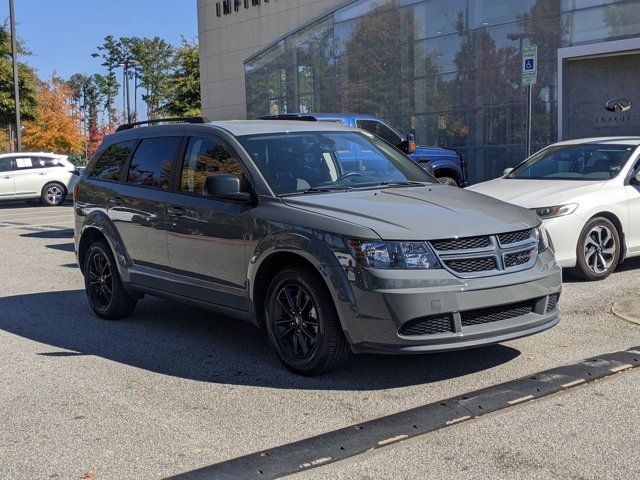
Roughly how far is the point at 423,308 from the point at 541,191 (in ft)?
14.8

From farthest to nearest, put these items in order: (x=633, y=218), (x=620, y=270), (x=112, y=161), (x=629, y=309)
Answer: (x=620, y=270), (x=633, y=218), (x=112, y=161), (x=629, y=309)

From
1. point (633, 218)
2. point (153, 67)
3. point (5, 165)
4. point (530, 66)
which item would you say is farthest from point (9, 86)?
point (153, 67)

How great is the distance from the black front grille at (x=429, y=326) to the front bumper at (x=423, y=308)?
0.01 metres

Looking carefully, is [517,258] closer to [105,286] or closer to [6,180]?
[105,286]

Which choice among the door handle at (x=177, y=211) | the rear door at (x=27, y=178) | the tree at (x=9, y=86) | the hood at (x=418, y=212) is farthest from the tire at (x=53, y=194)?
the hood at (x=418, y=212)

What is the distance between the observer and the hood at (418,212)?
5.06 meters

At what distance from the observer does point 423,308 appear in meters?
4.88

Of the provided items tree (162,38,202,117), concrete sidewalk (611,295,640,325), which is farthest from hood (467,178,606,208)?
tree (162,38,202,117)

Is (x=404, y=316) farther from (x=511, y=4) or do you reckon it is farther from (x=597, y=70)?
(x=511, y=4)

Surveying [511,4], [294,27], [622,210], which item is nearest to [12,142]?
[294,27]

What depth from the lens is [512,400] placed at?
15.9 feet

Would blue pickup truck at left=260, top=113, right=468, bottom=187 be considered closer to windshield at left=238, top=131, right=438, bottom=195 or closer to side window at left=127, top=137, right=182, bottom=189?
side window at left=127, top=137, right=182, bottom=189

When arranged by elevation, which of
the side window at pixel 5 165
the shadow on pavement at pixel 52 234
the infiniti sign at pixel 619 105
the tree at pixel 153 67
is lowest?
the shadow on pavement at pixel 52 234

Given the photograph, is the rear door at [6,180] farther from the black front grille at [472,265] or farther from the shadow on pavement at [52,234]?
the black front grille at [472,265]
